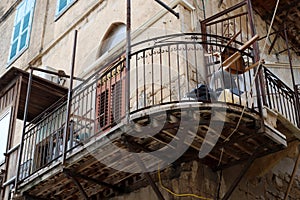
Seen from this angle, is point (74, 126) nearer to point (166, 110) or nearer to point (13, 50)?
point (166, 110)

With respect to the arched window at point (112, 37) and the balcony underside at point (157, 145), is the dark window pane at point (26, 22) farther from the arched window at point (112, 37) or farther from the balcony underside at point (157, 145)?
the balcony underside at point (157, 145)

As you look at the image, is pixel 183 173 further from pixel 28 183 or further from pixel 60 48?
pixel 60 48

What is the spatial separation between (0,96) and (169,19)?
13.1 feet

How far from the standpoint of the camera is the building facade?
22.9 ft

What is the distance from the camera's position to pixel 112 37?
1067 centimetres

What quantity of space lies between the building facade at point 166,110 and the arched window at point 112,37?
0.03 m

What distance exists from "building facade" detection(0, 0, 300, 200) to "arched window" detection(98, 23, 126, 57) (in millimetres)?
28

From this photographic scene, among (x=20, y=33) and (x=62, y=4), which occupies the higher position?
(x=20, y=33)

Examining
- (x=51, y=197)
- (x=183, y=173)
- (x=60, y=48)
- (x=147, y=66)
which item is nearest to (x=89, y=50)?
(x=60, y=48)

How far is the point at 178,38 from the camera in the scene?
8875mm

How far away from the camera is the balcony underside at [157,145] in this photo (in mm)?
6664

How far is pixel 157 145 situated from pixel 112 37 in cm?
392

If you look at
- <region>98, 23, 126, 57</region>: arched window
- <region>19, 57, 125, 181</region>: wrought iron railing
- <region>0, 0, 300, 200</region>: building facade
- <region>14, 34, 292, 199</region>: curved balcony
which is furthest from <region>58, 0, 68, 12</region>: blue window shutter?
<region>14, 34, 292, 199</region>: curved balcony

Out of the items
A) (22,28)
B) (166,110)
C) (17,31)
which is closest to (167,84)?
(166,110)
